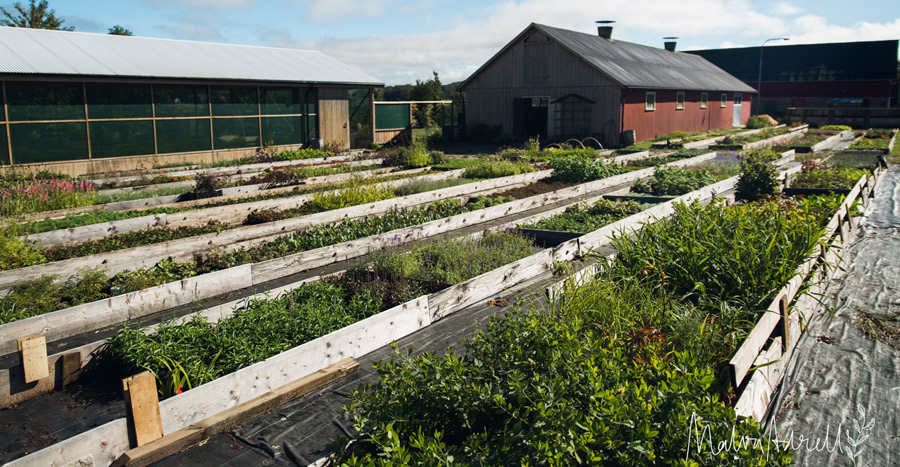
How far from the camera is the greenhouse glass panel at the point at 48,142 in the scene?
55.9ft

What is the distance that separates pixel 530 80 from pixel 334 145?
413 inches

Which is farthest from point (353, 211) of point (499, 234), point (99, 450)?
point (99, 450)

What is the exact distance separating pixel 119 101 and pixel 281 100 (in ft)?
19.3

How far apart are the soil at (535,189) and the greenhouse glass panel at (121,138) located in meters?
12.2

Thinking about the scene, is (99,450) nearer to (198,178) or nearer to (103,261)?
(103,261)

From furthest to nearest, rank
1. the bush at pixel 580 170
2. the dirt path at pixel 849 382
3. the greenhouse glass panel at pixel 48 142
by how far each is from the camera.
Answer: the greenhouse glass panel at pixel 48 142, the bush at pixel 580 170, the dirt path at pixel 849 382

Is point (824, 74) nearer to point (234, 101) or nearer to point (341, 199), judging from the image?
point (234, 101)

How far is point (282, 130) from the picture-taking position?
23.5m

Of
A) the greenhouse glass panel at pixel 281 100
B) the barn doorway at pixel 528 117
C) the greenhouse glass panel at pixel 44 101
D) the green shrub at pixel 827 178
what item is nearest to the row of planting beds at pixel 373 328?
the green shrub at pixel 827 178

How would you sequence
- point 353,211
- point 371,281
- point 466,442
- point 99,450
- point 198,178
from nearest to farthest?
point 466,442 < point 99,450 < point 371,281 < point 353,211 < point 198,178

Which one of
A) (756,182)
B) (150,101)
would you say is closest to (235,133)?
(150,101)

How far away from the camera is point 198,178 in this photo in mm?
13328

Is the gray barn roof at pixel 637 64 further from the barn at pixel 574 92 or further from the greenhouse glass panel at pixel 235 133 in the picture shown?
the greenhouse glass panel at pixel 235 133

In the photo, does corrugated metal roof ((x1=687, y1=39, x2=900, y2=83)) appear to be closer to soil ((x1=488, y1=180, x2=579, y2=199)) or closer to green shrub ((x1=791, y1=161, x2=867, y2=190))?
green shrub ((x1=791, y1=161, x2=867, y2=190))
